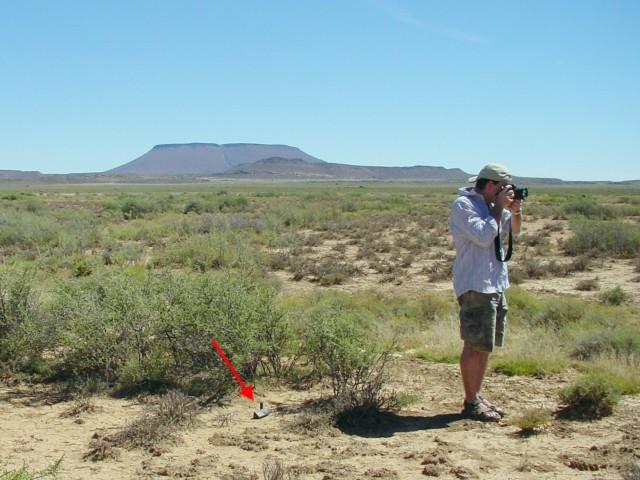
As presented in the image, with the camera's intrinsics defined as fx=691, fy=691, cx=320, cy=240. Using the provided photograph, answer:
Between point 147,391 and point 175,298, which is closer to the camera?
point 147,391

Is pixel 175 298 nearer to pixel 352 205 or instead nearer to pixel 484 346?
pixel 484 346

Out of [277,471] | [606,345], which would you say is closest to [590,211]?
[606,345]

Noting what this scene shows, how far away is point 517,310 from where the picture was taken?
11.1 metres

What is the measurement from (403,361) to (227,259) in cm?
965

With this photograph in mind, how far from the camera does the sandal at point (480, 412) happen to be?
18.5ft

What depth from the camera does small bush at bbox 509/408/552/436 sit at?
5340 mm

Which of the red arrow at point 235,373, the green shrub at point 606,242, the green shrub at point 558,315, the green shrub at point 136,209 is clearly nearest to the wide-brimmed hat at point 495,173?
the red arrow at point 235,373

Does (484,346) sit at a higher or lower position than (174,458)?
higher

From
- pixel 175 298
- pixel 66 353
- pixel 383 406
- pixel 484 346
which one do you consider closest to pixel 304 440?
pixel 383 406

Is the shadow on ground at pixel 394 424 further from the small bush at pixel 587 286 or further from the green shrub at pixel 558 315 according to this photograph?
the small bush at pixel 587 286

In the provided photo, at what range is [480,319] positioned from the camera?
5.55m

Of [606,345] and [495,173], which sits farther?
[606,345]

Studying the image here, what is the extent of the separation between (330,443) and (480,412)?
4.27ft

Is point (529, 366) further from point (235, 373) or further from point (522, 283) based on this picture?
point (522, 283)
